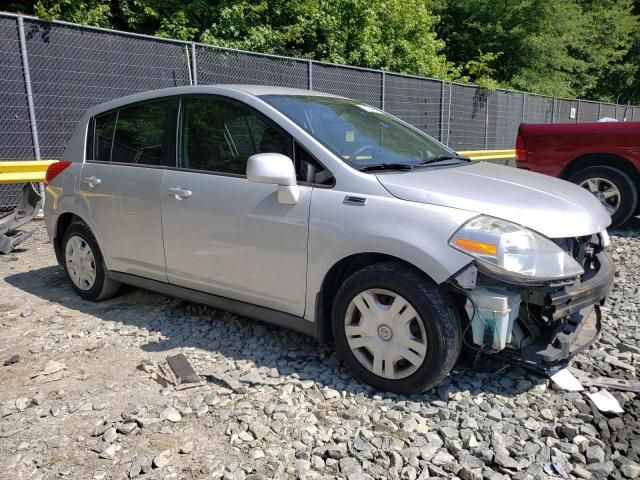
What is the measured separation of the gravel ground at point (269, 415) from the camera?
8.27 feet

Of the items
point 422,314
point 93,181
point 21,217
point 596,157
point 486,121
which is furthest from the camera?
point 486,121

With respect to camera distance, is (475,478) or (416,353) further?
(416,353)

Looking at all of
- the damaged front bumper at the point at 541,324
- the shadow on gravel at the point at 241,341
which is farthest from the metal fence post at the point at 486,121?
the damaged front bumper at the point at 541,324

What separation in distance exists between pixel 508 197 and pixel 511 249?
0.40m

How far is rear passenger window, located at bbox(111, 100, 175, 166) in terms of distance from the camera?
401 centimetres

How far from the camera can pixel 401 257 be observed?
2.88m

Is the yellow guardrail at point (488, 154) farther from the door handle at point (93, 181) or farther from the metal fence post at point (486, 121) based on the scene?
the door handle at point (93, 181)

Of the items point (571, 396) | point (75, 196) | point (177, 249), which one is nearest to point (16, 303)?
point (75, 196)

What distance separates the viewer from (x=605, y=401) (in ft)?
9.89

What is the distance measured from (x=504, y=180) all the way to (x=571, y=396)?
1.30 m

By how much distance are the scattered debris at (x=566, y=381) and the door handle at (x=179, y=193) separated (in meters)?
2.56

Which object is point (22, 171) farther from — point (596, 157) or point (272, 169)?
point (596, 157)

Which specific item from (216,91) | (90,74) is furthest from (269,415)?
(90,74)

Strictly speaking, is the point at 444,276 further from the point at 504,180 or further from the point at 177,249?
the point at 177,249
